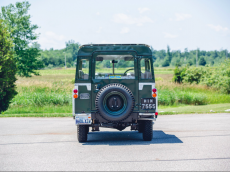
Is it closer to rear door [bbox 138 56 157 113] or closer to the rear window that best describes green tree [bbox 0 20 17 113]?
the rear window

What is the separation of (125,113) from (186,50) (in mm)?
192721

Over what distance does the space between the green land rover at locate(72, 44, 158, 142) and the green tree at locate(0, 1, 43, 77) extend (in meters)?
32.5

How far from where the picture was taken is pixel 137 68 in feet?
28.2

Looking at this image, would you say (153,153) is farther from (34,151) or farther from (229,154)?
(34,151)

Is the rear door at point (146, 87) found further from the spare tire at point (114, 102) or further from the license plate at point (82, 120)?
the license plate at point (82, 120)

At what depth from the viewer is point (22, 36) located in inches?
1596

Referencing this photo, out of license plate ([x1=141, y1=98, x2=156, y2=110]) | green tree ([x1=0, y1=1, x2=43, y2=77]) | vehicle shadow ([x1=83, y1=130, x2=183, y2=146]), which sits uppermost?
green tree ([x1=0, y1=1, x2=43, y2=77])

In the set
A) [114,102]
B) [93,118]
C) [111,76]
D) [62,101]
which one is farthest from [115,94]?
[62,101]

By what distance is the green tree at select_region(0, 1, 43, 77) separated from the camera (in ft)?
129

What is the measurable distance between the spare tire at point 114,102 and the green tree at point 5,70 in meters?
9.32

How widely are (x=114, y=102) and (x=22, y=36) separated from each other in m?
35.5

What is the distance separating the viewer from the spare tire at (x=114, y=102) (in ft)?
26.3

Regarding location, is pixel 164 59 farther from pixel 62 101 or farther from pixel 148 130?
pixel 148 130

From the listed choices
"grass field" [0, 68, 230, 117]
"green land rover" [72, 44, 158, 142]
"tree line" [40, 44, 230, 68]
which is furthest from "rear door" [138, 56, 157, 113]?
"tree line" [40, 44, 230, 68]
